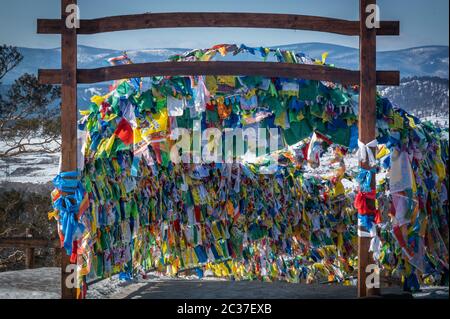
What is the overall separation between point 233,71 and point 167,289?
4391 millimetres

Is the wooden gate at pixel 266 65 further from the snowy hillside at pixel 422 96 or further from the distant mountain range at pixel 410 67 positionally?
the snowy hillside at pixel 422 96

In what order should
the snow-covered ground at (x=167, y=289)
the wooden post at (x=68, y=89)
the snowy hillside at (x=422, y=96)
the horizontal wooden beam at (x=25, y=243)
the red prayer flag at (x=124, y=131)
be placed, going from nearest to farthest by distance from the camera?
the wooden post at (x=68, y=89) → the red prayer flag at (x=124, y=131) → the snow-covered ground at (x=167, y=289) → the horizontal wooden beam at (x=25, y=243) → the snowy hillside at (x=422, y=96)

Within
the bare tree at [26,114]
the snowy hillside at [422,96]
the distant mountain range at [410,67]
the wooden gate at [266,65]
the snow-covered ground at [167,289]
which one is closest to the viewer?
the wooden gate at [266,65]

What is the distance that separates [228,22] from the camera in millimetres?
6312

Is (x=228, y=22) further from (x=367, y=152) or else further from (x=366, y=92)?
(x=367, y=152)

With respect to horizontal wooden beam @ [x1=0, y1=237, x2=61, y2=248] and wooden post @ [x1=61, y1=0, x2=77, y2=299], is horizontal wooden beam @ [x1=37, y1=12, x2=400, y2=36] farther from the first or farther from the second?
horizontal wooden beam @ [x1=0, y1=237, x2=61, y2=248]

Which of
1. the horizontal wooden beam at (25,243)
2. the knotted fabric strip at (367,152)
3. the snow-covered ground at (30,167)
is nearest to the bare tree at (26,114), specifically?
the snow-covered ground at (30,167)

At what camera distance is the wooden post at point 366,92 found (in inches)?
248

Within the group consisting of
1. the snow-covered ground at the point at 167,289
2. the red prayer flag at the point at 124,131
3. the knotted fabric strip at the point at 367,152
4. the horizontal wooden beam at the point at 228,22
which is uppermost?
the horizontal wooden beam at the point at 228,22

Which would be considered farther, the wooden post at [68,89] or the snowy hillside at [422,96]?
the snowy hillside at [422,96]

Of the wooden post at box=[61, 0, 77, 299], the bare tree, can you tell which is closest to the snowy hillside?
the bare tree

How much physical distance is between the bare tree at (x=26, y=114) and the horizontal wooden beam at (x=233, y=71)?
34.5 ft

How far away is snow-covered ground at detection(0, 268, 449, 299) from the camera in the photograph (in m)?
8.34
